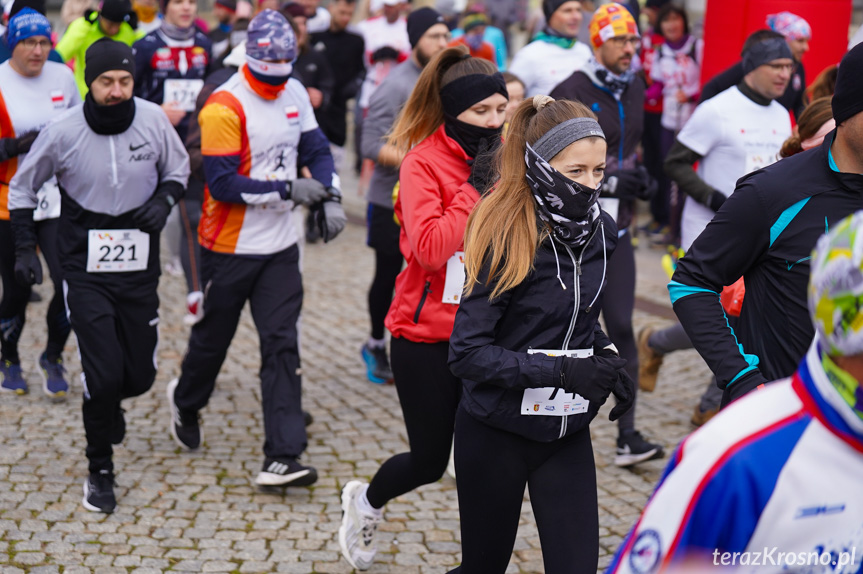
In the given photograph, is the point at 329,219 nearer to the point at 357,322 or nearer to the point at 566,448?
the point at 566,448

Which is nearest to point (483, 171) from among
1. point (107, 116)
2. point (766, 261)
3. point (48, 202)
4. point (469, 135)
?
point (469, 135)

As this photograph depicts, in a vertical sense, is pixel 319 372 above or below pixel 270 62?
below

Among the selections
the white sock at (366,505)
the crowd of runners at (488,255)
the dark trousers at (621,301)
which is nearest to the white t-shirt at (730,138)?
the crowd of runners at (488,255)

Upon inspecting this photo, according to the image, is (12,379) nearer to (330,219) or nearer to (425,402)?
(330,219)

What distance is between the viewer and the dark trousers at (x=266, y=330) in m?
5.23

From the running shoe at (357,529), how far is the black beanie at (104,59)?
215cm

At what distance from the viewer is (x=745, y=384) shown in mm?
2799

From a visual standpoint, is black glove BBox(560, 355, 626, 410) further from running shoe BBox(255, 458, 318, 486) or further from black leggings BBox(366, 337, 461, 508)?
running shoe BBox(255, 458, 318, 486)

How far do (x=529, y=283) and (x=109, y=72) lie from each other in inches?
102

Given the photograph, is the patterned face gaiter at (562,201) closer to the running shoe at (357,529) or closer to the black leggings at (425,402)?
the black leggings at (425,402)

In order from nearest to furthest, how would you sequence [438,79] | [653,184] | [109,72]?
[438,79] < [109,72] < [653,184]

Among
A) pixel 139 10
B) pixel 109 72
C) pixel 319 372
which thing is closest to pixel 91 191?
pixel 109 72

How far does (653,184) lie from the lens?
220 inches

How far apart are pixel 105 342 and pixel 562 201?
2661 millimetres
